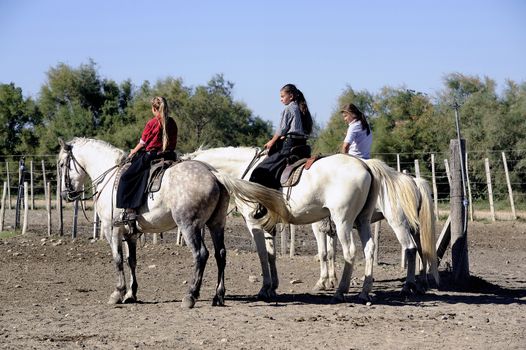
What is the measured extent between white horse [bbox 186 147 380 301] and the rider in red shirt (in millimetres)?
1263

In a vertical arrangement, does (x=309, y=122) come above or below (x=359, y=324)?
above

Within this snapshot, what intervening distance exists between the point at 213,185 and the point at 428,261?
3.32m

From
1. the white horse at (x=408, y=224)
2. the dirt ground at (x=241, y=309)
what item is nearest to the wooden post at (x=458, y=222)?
the dirt ground at (x=241, y=309)

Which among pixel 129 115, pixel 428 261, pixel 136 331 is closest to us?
pixel 136 331

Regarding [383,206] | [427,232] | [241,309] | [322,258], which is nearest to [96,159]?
[241,309]

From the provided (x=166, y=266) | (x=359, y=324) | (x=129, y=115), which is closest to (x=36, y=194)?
(x=129, y=115)

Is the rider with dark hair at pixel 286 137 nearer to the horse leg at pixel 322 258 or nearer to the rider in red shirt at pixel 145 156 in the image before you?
the rider in red shirt at pixel 145 156

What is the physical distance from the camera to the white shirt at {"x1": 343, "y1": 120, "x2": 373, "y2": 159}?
11.4m

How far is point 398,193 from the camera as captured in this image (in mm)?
10477

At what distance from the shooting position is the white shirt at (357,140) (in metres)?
11.4

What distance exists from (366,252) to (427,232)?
1.28 meters

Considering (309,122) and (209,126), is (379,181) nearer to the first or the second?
(309,122)

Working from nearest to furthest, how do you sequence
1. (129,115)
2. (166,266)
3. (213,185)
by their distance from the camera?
(213,185) < (166,266) < (129,115)

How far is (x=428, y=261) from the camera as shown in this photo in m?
10.9
